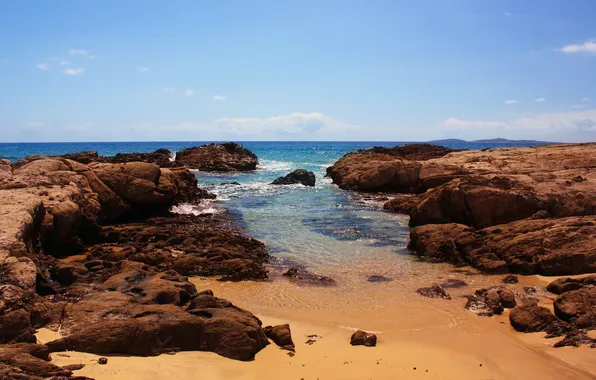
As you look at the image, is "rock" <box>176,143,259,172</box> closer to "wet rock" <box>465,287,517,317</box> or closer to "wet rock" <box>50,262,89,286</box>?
"wet rock" <box>50,262,89,286</box>

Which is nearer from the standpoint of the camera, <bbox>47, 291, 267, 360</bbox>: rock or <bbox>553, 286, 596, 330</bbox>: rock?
<bbox>47, 291, 267, 360</bbox>: rock

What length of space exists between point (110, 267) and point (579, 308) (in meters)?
10.2

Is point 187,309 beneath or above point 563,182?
beneath

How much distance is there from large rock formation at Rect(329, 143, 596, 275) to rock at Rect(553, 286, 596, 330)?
8.90 feet

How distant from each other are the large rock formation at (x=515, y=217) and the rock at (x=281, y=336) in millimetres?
6947

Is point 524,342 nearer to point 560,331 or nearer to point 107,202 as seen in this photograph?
point 560,331

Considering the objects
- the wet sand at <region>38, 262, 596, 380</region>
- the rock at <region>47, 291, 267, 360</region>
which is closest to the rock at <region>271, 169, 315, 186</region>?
the wet sand at <region>38, 262, 596, 380</region>

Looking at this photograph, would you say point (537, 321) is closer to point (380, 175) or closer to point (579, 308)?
point (579, 308)

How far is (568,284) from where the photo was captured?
10.5m

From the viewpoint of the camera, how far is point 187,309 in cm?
816

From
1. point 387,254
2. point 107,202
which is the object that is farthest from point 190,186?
point 387,254

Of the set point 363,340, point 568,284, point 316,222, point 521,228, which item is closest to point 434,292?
point 568,284

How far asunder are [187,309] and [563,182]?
14815 millimetres

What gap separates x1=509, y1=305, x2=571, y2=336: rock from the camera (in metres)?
8.51
